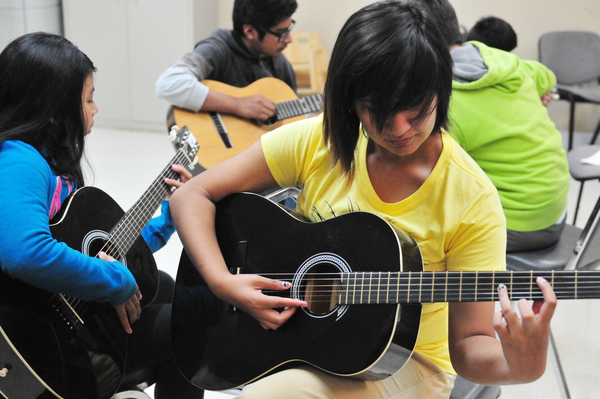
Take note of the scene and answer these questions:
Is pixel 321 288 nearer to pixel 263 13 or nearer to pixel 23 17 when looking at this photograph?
pixel 263 13

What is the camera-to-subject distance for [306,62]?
4.48 metres

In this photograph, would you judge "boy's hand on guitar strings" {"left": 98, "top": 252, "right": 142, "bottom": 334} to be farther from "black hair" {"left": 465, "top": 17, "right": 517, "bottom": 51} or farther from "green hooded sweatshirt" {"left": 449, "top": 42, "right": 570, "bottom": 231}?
"black hair" {"left": 465, "top": 17, "right": 517, "bottom": 51}

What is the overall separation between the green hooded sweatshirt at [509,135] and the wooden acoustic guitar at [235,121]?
853 mm

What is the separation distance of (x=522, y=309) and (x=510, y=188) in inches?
39.5

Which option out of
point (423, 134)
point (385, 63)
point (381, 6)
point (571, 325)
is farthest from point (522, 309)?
point (571, 325)

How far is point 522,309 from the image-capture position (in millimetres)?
884

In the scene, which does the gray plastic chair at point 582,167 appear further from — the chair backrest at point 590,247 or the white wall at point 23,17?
the white wall at point 23,17

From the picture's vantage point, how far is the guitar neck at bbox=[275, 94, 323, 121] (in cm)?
252

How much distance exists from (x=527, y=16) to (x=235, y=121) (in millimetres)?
3362

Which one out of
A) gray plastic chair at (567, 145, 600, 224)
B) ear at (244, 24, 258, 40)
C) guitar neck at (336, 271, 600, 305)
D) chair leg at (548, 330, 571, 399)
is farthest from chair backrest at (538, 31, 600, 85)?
guitar neck at (336, 271, 600, 305)

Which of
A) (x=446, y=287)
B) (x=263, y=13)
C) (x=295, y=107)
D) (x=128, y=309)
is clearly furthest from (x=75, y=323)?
(x=263, y=13)

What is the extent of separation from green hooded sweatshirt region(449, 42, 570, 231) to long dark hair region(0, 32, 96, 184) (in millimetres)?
1089

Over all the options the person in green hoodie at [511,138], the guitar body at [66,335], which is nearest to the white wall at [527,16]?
the person in green hoodie at [511,138]

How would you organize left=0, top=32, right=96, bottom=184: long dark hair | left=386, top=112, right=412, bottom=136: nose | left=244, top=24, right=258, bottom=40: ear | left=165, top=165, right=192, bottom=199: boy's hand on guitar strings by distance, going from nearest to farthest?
left=386, top=112, right=412, bottom=136: nose, left=0, top=32, right=96, bottom=184: long dark hair, left=165, top=165, right=192, bottom=199: boy's hand on guitar strings, left=244, top=24, right=258, bottom=40: ear
